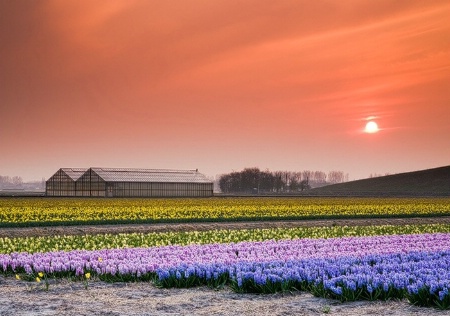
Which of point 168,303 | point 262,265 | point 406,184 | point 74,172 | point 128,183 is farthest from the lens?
point 406,184

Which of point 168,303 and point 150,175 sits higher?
point 150,175

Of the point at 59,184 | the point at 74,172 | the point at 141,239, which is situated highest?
the point at 74,172

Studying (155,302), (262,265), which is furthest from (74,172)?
(155,302)

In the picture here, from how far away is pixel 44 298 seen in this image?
40.1 feet

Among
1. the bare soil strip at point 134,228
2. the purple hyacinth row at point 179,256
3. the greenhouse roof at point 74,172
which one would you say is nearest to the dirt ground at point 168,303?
the purple hyacinth row at point 179,256

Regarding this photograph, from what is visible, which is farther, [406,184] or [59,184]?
[406,184]

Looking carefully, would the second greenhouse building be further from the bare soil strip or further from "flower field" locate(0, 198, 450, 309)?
"flower field" locate(0, 198, 450, 309)

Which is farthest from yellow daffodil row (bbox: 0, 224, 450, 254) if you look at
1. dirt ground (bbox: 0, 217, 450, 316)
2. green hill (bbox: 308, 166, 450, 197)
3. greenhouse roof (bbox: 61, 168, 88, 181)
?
green hill (bbox: 308, 166, 450, 197)

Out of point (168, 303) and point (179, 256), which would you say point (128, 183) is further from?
point (168, 303)

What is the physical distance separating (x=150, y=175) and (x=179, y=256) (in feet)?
243

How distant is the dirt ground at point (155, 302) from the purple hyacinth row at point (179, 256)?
2.24ft

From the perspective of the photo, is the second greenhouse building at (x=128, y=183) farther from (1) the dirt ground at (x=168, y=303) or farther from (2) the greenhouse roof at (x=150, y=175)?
(1) the dirt ground at (x=168, y=303)

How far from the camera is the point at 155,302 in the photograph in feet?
38.0

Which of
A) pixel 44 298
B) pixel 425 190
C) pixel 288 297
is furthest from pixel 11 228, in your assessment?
pixel 425 190
